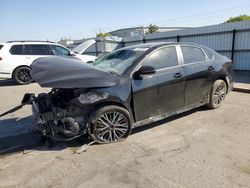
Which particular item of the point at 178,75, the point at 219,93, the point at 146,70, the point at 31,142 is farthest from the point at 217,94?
the point at 31,142

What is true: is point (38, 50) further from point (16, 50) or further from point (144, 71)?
point (144, 71)

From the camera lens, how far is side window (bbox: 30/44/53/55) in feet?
38.7

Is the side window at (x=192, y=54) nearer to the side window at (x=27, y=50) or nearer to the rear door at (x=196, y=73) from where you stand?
the rear door at (x=196, y=73)

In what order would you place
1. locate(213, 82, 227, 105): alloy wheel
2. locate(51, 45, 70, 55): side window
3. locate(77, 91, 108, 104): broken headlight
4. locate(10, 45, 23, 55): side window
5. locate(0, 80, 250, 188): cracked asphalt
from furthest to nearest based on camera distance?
locate(51, 45, 70, 55): side window, locate(10, 45, 23, 55): side window, locate(213, 82, 227, 105): alloy wheel, locate(77, 91, 108, 104): broken headlight, locate(0, 80, 250, 188): cracked asphalt

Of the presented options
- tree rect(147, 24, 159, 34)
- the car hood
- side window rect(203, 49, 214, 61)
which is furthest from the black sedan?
A: tree rect(147, 24, 159, 34)

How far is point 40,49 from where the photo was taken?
11938mm

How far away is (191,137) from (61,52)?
9083 mm

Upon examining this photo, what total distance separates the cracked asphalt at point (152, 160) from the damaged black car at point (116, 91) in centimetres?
32

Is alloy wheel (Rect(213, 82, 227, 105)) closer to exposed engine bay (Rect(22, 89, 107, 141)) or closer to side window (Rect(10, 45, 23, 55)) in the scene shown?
exposed engine bay (Rect(22, 89, 107, 141))

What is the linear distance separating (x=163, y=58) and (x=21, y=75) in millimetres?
8389

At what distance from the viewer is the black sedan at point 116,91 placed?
4152 millimetres

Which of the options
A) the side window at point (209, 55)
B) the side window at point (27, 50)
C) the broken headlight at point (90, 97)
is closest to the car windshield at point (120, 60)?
the broken headlight at point (90, 97)

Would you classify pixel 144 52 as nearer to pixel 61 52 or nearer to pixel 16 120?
pixel 16 120

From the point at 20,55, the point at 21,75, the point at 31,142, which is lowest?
the point at 31,142
